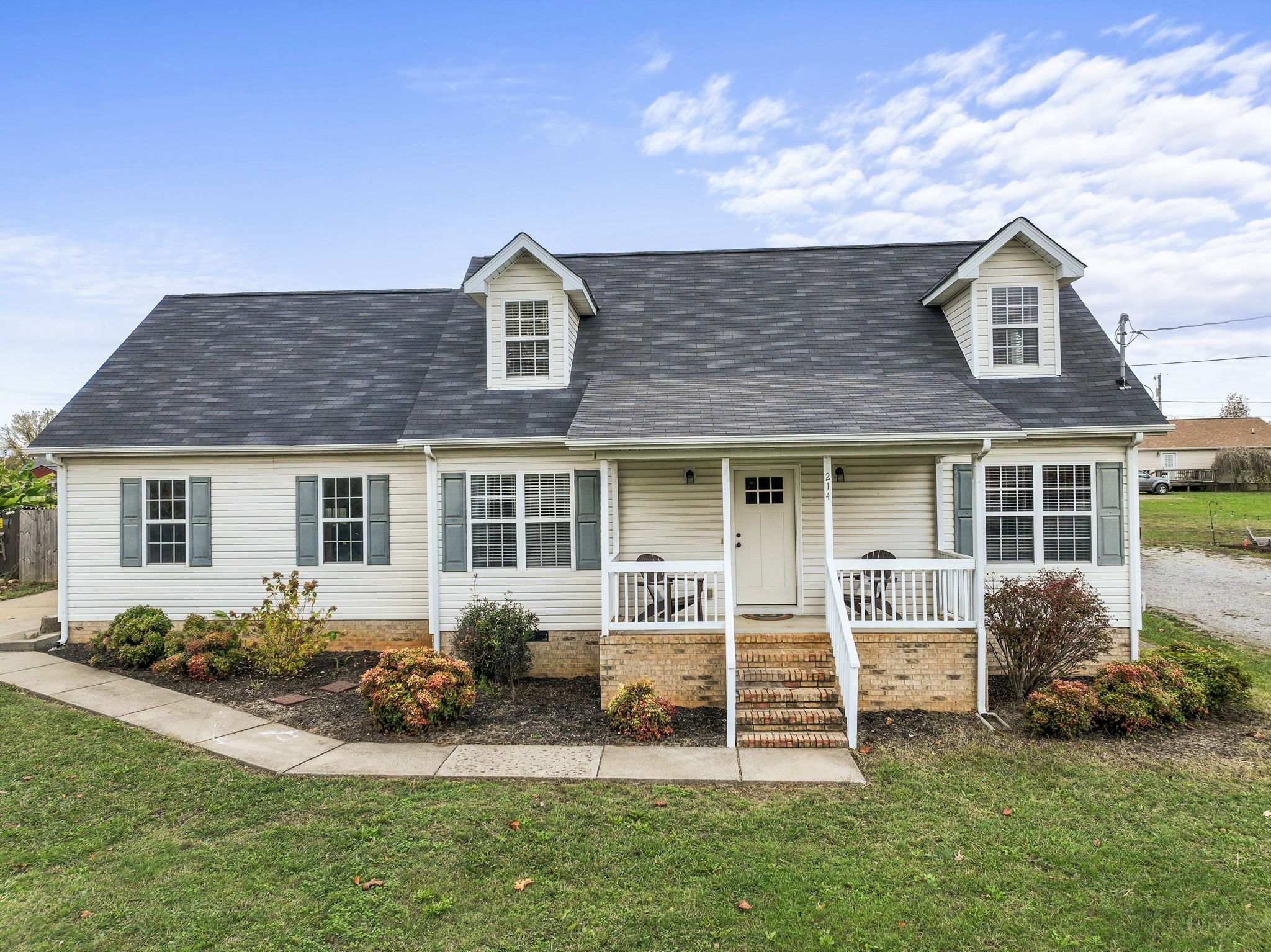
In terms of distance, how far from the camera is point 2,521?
16.2 m

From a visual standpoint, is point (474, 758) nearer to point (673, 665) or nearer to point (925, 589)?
point (673, 665)

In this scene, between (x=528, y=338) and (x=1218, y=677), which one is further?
(x=528, y=338)

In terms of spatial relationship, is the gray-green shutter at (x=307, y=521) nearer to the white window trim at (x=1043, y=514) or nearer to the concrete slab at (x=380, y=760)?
the concrete slab at (x=380, y=760)

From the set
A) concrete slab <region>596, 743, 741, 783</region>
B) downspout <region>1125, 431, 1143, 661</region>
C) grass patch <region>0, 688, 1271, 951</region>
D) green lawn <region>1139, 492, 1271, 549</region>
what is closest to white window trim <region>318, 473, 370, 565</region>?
grass patch <region>0, 688, 1271, 951</region>

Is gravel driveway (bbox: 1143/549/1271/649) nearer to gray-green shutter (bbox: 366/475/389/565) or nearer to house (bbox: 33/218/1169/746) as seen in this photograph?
house (bbox: 33/218/1169/746)

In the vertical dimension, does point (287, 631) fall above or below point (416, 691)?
above

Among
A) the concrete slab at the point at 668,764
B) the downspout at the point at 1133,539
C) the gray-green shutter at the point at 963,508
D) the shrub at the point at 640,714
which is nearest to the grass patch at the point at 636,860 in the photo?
the concrete slab at the point at 668,764

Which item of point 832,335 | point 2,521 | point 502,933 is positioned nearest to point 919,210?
point 832,335

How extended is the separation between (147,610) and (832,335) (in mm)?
12107

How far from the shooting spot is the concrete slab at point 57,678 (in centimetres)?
855

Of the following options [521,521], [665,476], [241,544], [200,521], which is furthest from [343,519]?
[665,476]

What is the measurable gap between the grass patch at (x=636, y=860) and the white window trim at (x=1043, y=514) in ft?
12.1

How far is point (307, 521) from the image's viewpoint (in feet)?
34.0

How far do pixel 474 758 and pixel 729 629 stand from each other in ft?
10.0
